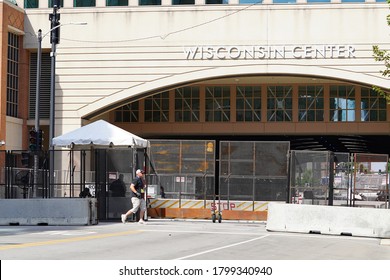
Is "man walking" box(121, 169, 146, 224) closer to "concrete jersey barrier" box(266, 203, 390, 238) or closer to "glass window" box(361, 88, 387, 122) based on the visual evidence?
"concrete jersey barrier" box(266, 203, 390, 238)

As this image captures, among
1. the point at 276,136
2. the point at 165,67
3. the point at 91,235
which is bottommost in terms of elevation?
the point at 91,235

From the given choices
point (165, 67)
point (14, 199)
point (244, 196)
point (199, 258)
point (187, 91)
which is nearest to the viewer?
point (199, 258)

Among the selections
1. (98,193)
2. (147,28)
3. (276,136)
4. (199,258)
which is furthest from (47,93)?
(199,258)

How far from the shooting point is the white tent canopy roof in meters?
31.7

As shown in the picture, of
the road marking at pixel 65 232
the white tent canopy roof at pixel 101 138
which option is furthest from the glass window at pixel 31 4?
the road marking at pixel 65 232

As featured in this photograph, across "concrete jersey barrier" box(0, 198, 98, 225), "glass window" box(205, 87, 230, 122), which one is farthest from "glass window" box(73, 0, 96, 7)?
"concrete jersey barrier" box(0, 198, 98, 225)

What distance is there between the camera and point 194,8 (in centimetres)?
4734

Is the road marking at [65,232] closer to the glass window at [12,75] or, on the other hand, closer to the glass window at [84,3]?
the glass window at [12,75]

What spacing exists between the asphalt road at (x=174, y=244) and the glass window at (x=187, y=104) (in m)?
26.6

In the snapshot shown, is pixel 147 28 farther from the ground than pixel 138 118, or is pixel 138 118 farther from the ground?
pixel 147 28

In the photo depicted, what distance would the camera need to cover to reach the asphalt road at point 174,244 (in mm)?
16969

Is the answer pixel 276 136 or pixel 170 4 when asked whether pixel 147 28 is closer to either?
pixel 170 4

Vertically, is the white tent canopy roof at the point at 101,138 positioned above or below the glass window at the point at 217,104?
below

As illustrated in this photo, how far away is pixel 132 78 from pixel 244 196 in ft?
50.9
